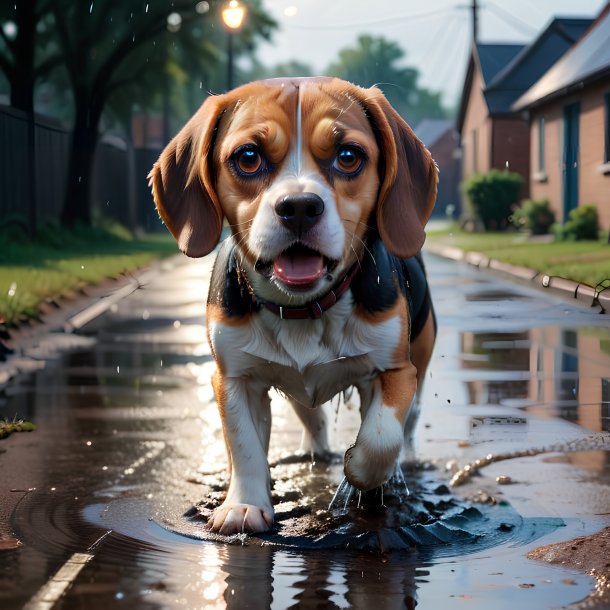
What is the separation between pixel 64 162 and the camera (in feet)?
101

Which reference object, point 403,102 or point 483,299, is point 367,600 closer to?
point 483,299

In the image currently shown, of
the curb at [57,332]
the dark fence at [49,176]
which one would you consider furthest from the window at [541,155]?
the curb at [57,332]

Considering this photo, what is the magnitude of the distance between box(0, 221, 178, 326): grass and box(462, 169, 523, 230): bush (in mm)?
10463

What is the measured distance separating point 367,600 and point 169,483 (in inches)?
83.0

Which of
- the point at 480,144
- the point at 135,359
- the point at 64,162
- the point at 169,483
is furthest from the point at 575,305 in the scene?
the point at 480,144

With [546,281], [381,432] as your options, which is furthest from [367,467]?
[546,281]

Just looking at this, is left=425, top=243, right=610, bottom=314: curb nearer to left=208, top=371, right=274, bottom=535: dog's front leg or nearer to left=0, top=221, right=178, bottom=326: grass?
left=0, top=221, right=178, bottom=326: grass

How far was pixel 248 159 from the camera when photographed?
4.85 m

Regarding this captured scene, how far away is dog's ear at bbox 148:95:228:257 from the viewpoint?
516 cm

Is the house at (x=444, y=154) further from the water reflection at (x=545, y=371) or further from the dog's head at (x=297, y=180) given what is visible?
the dog's head at (x=297, y=180)

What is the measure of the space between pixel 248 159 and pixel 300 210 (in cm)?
41

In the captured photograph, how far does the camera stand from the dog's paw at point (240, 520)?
16.9 ft

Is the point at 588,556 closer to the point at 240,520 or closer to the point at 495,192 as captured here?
the point at 240,520

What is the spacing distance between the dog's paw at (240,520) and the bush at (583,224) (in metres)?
21.1
